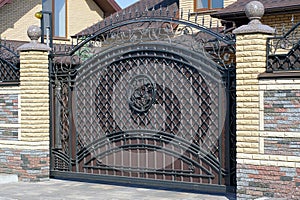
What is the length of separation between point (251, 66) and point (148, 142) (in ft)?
7.53

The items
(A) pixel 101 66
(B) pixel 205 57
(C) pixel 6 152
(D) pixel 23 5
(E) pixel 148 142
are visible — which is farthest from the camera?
(D) pixel 23 5

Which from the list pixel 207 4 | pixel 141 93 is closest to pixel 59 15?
pixel 207 4

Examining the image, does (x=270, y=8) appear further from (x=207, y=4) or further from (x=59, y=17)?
(x=59, y=17)

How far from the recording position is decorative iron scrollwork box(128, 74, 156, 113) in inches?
387

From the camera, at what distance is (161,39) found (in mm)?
9758

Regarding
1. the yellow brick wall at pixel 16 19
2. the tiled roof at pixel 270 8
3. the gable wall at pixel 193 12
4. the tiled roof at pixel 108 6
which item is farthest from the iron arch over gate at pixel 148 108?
the tiled roof at pixel 108 6

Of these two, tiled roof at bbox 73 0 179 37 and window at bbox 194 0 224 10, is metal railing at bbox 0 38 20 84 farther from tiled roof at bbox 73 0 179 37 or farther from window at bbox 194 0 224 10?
window at bbox 194 0 224 10

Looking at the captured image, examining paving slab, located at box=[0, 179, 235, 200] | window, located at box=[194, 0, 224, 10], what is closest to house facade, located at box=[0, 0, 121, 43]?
window, located at box=[194, 0, 224, 10]

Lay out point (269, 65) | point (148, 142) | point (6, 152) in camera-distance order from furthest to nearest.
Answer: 1. point (6, 152)
2. point (148, 142)
3. point (269, 65)

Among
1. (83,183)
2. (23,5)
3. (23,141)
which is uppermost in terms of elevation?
(23,5)

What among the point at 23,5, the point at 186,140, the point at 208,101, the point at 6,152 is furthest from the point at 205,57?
the point at 23,5

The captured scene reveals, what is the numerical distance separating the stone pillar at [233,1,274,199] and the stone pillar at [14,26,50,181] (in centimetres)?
393

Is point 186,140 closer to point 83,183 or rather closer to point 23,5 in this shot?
point 83,183

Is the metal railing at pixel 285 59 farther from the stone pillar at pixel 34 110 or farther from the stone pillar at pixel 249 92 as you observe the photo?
the stone pillar at pixel 34 110
